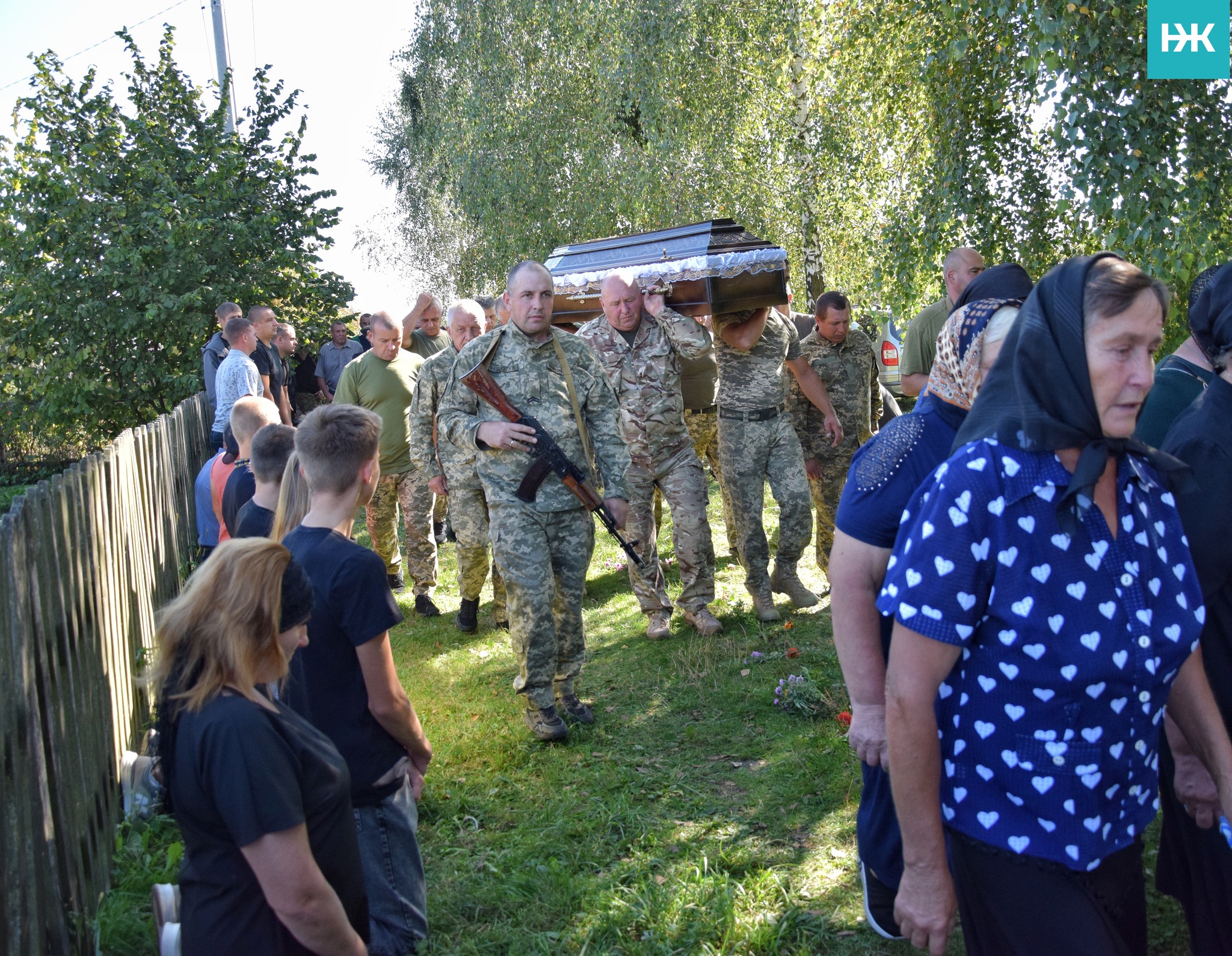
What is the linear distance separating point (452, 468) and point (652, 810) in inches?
136

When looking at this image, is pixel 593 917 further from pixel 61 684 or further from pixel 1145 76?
pixel 1145 76

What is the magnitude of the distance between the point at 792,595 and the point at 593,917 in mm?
4070

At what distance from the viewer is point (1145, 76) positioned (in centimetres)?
593

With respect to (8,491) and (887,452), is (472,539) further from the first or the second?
(8,491)

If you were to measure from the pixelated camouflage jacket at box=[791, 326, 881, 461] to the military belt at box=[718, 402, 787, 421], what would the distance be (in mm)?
615

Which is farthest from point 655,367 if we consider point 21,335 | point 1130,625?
point 21,335

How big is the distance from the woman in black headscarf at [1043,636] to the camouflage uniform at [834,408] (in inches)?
223

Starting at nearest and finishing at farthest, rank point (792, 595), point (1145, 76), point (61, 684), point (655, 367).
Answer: point (61, 684)
point (1145, 76)
point (655, 367)
point (792, 595)

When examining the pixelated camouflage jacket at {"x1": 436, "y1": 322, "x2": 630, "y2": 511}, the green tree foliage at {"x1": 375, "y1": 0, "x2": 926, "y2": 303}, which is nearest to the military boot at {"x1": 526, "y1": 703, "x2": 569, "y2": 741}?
the pixelated camouflage jacket at {"x1": 436, "y1": 322, "x2": 630, "y2": 511}

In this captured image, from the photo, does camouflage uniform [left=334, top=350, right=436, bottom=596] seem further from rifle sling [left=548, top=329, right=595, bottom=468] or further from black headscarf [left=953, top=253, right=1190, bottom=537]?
black headscarf [left=953, top=253, right=1190, bottom=537]

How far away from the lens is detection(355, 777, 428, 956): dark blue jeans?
3.29 metres

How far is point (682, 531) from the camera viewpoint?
6980mm

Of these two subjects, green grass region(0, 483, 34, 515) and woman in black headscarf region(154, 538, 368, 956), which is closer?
woman in black headscarf region(154, 538, 368, 956)

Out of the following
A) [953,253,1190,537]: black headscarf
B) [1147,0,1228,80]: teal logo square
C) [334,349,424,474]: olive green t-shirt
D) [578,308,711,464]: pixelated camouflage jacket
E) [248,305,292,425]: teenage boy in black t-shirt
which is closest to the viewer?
[953,253,1190,537]: black headscarf
